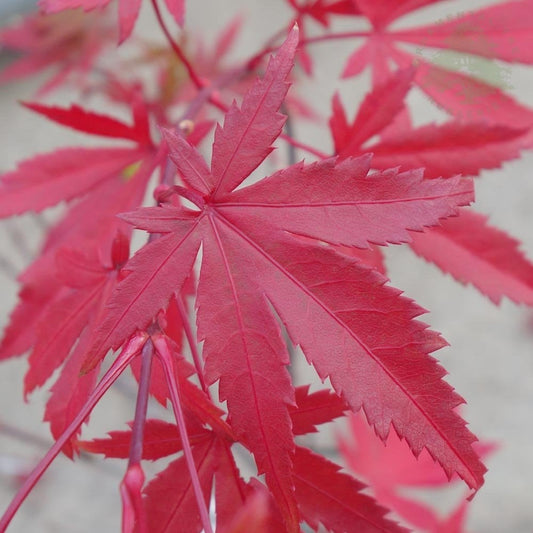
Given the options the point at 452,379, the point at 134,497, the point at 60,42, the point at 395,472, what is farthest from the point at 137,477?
the point at 452,379

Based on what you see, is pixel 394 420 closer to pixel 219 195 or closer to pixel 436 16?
pixel 219 195

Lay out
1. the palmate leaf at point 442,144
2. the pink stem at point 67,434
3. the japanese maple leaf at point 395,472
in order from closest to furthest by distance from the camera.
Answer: the pink stem at point 67,434 → the palmate leaf at point 442,144 → the japanese maple leaf at point 395,472

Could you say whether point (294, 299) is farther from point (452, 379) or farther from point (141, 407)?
point (452, 379)

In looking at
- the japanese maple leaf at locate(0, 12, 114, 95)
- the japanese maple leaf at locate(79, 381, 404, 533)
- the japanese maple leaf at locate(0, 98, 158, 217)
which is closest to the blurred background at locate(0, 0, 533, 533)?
the japanese maple leaf at locate(0, 12, 114, 95)

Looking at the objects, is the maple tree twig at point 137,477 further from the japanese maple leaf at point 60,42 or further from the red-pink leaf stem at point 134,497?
the japanese maple leaf at point 60,42

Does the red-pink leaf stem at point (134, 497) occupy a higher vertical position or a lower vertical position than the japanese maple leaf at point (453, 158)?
lower

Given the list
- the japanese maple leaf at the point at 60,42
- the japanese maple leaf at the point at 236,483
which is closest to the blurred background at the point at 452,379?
the japanese maple leaf at the point at 60,42
